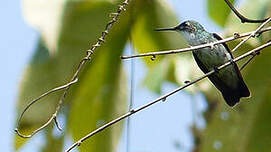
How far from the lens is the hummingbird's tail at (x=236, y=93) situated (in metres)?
4.40

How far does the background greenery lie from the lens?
518 cm

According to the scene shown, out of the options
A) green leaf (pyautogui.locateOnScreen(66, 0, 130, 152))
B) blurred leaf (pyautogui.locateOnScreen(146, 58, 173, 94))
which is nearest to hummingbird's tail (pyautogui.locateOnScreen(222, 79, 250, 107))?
green leaf (pyautogui.locateOnScreen(66, 0, 130, 152))

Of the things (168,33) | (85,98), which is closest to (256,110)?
(168,33)

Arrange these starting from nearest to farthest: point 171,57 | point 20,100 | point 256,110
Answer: point 256,110 → point 20,100 → point 171,57

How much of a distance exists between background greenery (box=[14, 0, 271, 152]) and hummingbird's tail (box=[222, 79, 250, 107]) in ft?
2.16

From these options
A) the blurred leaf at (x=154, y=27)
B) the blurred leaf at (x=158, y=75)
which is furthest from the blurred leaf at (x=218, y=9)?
the blurred leaf at (x=158, y=75)

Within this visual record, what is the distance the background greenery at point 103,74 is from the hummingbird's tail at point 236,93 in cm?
66

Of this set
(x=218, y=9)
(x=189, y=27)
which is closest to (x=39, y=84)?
(x=189, y=27)

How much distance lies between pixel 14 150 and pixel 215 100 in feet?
5.63

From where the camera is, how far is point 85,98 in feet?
18.9

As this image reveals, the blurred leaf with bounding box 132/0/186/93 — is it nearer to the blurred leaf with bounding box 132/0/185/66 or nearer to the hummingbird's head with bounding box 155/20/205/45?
the blurred leaf with bounding box 132/0/185/66

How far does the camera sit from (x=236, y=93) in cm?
443

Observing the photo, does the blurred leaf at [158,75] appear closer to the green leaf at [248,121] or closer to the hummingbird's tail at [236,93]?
the green leaf at [248,121]

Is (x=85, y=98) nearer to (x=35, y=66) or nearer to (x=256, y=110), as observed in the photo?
(x=35, y=66)
